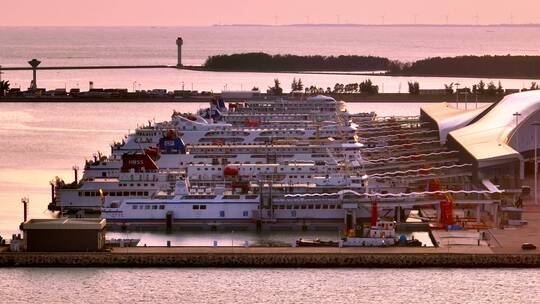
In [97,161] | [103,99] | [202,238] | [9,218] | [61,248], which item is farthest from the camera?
[103,99]

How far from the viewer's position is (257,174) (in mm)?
57875

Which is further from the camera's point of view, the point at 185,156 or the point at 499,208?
the point at 185,156

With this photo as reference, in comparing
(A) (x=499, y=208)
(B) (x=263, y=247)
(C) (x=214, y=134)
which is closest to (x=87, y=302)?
(B) (x=263, y=247)

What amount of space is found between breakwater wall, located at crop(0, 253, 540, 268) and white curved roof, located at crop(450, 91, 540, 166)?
12.5 meters

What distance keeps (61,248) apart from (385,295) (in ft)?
30.5

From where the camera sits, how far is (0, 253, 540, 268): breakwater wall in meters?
43.6

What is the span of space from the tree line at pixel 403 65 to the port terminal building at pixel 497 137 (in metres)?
62.0

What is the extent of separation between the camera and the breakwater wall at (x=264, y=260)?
143 feet

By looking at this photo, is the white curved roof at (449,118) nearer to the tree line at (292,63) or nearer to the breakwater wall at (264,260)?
the breakwater wall at (264,260)

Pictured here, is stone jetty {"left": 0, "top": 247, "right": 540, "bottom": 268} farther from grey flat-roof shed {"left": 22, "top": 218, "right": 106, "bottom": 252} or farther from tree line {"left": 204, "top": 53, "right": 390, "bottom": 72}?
tree line {"left": 204, "top": 53, "right": 390, "bottom": 72}

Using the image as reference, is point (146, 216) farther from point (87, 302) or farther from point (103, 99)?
point (103, 99)

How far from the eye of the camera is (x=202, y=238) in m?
50.2

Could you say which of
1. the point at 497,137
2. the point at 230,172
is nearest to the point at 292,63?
the point at 497,137

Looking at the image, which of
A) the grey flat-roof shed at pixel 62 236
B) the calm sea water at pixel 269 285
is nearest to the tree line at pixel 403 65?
the grey flat-roof shed at pixel 62 236
